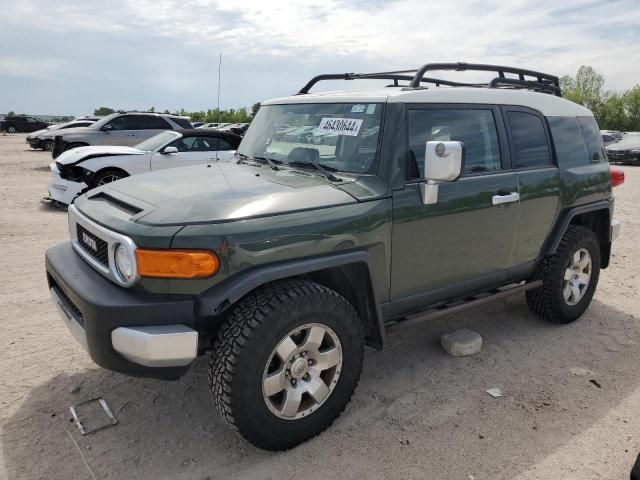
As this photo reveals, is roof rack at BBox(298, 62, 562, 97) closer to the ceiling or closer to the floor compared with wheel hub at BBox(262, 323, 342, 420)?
closer to the ceiling

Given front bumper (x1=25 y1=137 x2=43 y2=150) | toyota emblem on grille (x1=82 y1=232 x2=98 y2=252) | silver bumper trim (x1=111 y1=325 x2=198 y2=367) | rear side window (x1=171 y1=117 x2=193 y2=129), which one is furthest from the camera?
front bumper (x1=25 y1=137 x2=43 y2=150)

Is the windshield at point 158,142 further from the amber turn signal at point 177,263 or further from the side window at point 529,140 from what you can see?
the amber turn signal at point 177,263

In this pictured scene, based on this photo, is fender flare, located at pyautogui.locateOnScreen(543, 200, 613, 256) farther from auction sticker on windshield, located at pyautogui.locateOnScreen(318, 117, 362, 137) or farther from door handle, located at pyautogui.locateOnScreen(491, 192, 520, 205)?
auction sticker on windshield, located at pyautogui.locateOnScreen(318, 117, 362, 137)

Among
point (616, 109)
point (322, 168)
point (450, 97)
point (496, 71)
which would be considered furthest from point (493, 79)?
point (616, 109)

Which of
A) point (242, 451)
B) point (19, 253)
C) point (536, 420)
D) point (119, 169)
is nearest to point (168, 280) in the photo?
point (242, 451)

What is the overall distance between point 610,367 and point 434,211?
190cm

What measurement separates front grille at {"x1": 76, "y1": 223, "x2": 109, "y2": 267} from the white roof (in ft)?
5.78

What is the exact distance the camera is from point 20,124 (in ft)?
133

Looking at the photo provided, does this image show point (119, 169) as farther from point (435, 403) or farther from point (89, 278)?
point (435, 403)

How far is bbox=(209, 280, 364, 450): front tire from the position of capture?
266 centimetres

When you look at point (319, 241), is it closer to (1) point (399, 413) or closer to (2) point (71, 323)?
(1) point (399, 413)

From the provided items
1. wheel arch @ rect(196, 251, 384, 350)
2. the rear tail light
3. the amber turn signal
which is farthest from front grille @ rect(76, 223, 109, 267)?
the rear tail light

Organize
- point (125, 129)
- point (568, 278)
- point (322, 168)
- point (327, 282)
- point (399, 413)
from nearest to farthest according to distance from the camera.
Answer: point (327, 282) → point (399, 413) → point (322, 168) → point (568, 278) → point (125, 129)

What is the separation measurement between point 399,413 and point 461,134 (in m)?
1.89
